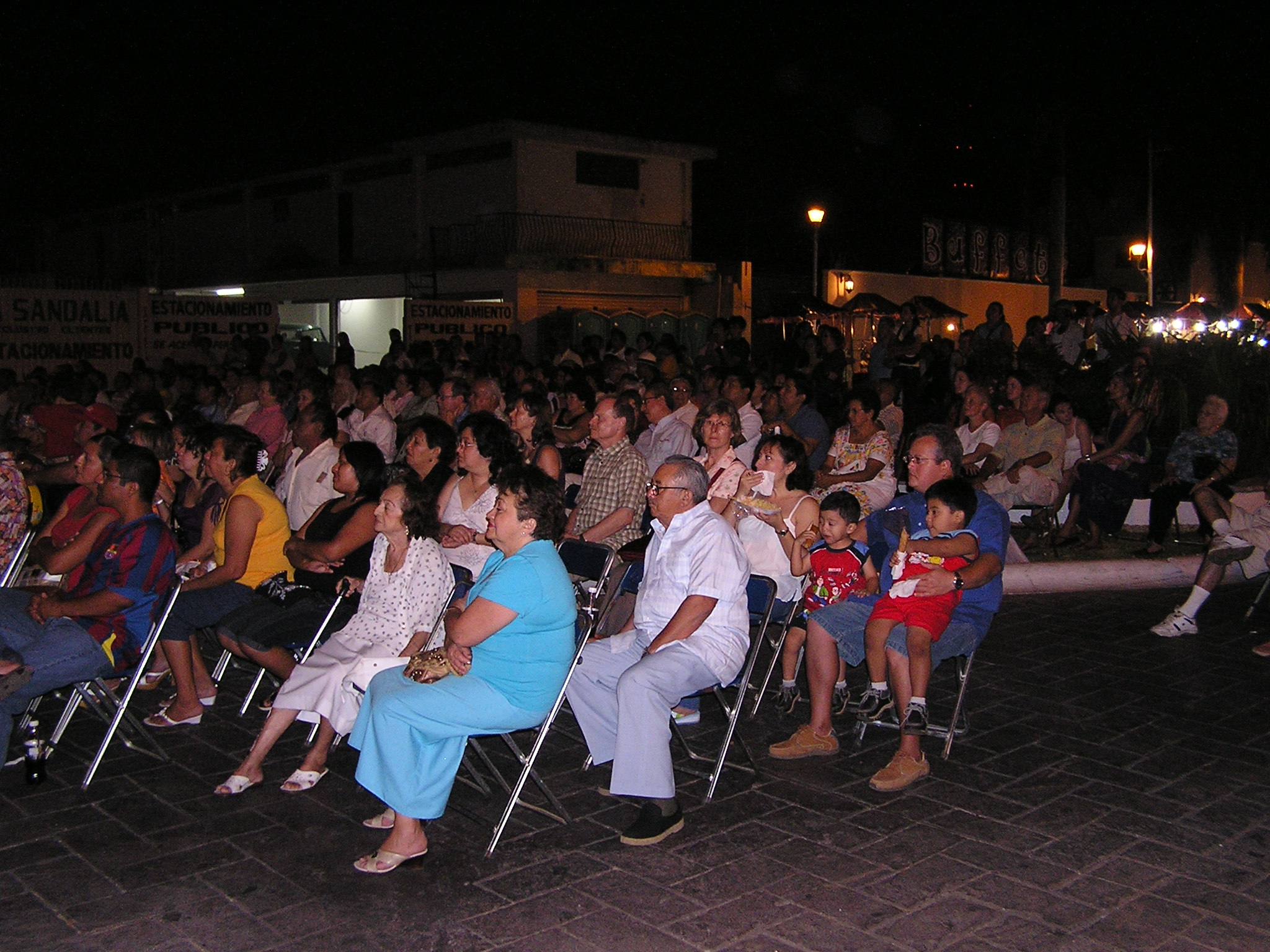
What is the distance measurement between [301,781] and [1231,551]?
237 inches

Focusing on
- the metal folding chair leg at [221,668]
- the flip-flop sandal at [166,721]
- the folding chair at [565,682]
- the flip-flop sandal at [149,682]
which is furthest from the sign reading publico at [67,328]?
the folding chair at [565,682]

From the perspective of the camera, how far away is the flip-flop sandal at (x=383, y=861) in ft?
13.4

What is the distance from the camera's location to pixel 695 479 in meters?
4.85

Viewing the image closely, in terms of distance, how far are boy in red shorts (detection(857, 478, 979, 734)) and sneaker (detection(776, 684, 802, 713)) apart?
0.70 metres

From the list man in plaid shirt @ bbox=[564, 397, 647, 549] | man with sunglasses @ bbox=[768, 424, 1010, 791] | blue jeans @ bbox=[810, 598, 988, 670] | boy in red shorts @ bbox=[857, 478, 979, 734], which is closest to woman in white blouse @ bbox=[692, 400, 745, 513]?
man in plaid shirt @ bbox=[564, 397, 647, 549]

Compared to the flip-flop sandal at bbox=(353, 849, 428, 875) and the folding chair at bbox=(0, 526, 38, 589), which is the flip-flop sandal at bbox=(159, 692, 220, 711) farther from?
the flip-flop sandal at bbox=(353, 849, 428, 875)

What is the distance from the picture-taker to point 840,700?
606 centimetres

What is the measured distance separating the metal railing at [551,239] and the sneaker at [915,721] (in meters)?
21.4

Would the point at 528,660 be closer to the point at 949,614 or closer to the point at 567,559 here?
the point at 567,559

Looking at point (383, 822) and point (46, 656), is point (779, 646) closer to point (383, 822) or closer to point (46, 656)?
point (383, 822)

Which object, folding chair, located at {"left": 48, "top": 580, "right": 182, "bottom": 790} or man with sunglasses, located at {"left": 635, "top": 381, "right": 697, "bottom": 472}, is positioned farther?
man with sunglasses, located at {"left": 635, "top": 381, "right": 697, "bottom": 472}

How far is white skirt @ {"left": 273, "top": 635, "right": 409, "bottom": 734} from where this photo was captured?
4809 millimetres

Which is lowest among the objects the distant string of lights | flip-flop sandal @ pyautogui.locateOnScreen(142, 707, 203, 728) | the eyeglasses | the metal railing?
flip-flop sandal @ pyautogui.locateOnScreen(142, 707, 203, 728)

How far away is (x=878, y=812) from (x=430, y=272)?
24.2m
